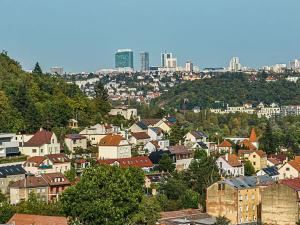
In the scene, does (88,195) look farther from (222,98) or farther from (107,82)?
(107,82)

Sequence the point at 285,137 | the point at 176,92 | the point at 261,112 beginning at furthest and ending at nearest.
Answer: the point at 176,92, the point at 261,112, the point at 285,137

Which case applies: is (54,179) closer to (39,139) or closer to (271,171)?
(39,139)

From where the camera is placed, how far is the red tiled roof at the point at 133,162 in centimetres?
4878

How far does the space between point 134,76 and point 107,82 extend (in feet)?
24.2

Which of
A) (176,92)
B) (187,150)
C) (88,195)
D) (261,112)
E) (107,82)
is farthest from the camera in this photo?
(107,82)

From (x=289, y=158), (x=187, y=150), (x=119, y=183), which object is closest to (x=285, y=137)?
(x=289, y=158)

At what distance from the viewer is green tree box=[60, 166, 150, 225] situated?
3612 centimetres

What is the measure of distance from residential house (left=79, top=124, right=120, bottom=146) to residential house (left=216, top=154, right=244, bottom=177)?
8.20 m

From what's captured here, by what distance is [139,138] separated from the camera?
57.7 meters

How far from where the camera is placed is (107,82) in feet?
471

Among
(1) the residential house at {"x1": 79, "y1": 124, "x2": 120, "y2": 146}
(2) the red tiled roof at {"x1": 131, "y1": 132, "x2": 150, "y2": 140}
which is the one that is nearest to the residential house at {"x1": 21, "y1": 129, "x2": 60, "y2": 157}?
(1) the residential house at {"x1": 79, "y1": 124, "x2": 120, "y2": 146}

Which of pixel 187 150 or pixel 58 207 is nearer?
pixel 58 207

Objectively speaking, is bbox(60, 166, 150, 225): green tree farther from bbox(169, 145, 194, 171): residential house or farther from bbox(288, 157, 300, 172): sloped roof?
bbox(288, 157, 300, 172): sloped roof

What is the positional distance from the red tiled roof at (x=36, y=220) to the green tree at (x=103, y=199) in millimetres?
930
